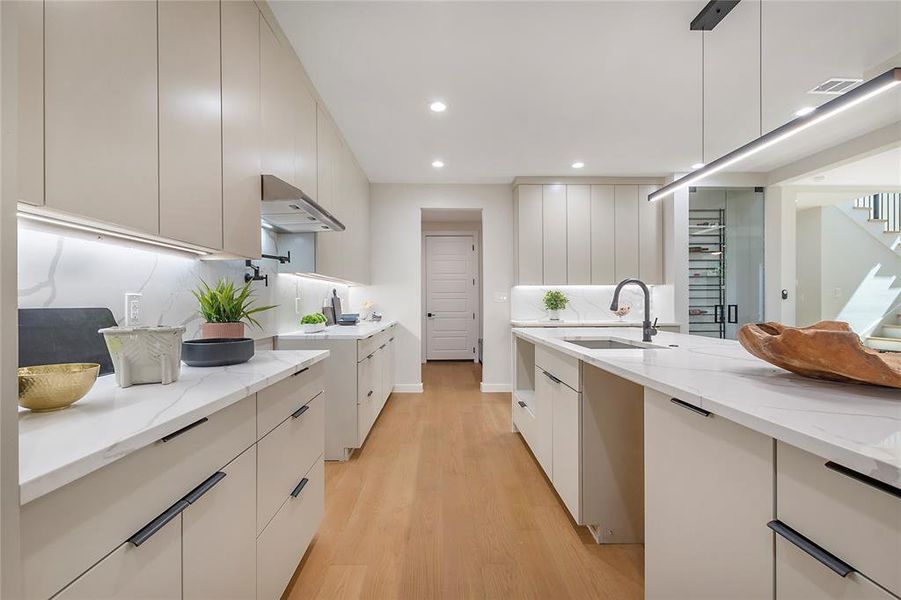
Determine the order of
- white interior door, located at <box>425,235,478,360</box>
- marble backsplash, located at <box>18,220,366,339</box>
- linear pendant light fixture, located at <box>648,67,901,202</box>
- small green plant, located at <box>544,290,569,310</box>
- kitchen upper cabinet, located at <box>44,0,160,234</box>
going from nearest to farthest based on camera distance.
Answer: kitchen upper cabinet, located at <box>44,0,160,234</box>
marble backsplash, located at <box>18,220,366,339</box>
linear pendant light fixture, located at <box>648,67,901,202</box>
small green plant, located at <box>544,290,569,310</box>
white interior door, located at <box>425,235,478,360</box>

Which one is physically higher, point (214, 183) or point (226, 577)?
point (214, 183)

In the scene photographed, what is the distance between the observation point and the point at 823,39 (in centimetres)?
224

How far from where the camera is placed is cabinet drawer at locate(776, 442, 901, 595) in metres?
0.54

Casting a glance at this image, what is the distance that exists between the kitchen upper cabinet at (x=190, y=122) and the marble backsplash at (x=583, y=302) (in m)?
3.98

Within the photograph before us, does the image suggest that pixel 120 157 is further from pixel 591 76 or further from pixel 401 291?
pixel 401 291

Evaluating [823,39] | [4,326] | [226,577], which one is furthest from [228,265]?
[823,39]

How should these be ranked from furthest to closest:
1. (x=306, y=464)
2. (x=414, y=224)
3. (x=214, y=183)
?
(x=414, y=224) → (x=306, y=464) → (x=214, y=183)

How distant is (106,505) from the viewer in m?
0.63

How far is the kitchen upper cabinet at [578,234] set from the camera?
4801 millimetres

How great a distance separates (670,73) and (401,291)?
3540 mm

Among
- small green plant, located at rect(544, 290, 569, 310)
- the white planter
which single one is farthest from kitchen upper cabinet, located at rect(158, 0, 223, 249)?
small green plant, located at rect(544, 290, 569, 310)

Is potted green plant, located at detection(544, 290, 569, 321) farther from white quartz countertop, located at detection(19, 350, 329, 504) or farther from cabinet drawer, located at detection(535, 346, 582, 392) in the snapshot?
white quartz countertop, located at detection(19, 350, 329, 504)

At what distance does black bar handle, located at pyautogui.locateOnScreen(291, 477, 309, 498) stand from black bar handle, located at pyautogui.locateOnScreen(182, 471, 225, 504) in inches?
22.3

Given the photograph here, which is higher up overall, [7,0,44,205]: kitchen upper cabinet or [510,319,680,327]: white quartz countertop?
[7,0,44,205]: kitchen upper cabinet
